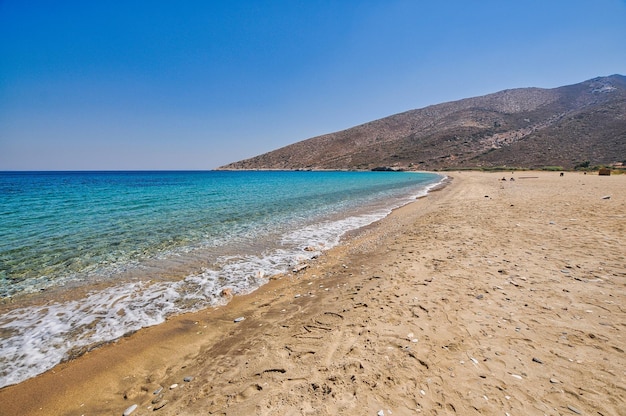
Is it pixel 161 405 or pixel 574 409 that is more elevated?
pixel 574 409

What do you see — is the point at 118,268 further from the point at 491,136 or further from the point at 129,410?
the point at 491,136

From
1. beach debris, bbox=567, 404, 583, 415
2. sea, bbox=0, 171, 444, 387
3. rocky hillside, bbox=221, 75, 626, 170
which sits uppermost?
rocky hillside, bbox=221, 75, 626, 170

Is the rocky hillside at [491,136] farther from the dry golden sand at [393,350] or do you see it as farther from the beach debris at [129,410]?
the beach debris at [129,410]

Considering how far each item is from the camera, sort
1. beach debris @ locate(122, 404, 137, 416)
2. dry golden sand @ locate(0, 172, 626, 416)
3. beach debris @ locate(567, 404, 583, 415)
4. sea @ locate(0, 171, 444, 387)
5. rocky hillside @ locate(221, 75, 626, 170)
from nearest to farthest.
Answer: beach debris @ locate(567, 404, 583, 415) → dry golden sand @ locate(0, 172, 626, 416) → beach debris @ locate(122, 404, 137, 416) → sea @ locate(0, 171, 444, 387) → rocky hillside @ locate(221, 75, 626, 170)

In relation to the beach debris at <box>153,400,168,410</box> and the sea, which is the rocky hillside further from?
the beach debris at <box>153,400,168,410</box>

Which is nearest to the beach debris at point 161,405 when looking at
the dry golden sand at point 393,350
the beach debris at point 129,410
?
the dry golden sand at point 393,350

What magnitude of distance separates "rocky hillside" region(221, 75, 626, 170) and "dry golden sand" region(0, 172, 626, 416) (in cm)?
6415

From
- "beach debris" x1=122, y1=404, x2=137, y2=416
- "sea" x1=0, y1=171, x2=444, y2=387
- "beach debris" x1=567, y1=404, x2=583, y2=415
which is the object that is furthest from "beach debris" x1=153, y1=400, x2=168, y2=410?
"beach debris" x1=567, y1=404, x2=583, y2=415

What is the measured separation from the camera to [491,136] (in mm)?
83125

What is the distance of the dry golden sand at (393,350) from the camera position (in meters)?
2.78

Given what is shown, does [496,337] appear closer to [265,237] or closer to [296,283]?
[296,283]

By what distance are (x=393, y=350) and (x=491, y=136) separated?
100 m

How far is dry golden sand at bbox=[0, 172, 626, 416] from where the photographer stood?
109 inches

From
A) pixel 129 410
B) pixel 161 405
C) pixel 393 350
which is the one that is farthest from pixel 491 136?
pixel 129 410
